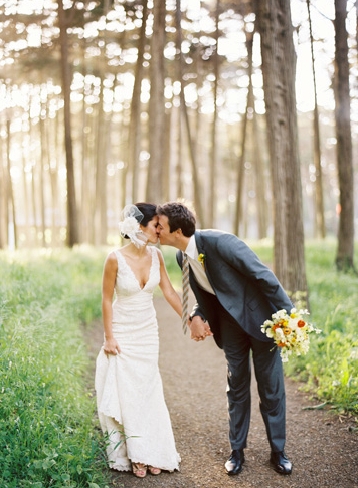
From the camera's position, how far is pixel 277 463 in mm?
4984

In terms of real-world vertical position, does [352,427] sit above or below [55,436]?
below

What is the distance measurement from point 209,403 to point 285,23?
583 cm

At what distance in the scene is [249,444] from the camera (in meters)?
5.63

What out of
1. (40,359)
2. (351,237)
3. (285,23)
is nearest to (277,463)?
(40,359)

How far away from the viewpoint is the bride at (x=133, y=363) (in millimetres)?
5047

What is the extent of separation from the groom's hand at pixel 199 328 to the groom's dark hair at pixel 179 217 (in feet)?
2.60

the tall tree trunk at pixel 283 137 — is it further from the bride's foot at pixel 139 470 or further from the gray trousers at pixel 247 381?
the bride's foot at pixel 139 470

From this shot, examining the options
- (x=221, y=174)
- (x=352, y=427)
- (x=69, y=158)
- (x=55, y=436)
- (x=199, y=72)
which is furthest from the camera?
(x=221, y=174)

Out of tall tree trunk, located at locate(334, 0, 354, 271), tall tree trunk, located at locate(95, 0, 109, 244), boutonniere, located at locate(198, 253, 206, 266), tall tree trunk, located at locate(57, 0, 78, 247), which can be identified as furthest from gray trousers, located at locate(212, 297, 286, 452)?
tall tree trunk, located at locate(95, 0, 109, 244)

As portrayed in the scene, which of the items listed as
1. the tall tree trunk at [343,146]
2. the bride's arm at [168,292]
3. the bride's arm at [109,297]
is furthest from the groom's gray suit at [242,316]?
the tall tree trunk at [343,146]

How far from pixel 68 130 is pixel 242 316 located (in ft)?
48.9

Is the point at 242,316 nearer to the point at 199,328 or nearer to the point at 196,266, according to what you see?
the point at 199,328

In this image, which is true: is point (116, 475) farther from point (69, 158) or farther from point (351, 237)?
point (69, 158)

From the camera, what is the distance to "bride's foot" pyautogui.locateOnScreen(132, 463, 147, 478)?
4977 millimetres
